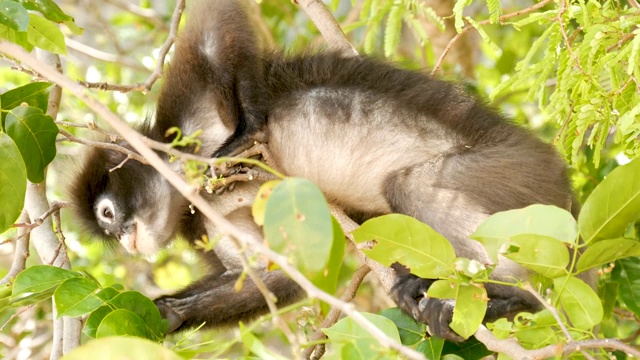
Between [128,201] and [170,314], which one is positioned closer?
[170,314]

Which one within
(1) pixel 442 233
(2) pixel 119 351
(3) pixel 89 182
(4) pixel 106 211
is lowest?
(4) pixel 106 211

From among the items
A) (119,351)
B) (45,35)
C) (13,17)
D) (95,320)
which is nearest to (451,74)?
(45,35)

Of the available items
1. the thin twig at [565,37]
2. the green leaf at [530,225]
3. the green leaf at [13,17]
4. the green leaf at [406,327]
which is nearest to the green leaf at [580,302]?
the green leaf at [530,225]

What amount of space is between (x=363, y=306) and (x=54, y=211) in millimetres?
3739

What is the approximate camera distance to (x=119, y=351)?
64.9 inches

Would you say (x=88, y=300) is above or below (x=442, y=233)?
above

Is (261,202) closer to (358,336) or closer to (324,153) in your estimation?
(358,336)

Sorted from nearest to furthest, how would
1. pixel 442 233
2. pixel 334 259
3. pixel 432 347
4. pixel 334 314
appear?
pixel 334 259
pixel 432 347
pixel 442 233
pixel 334 314

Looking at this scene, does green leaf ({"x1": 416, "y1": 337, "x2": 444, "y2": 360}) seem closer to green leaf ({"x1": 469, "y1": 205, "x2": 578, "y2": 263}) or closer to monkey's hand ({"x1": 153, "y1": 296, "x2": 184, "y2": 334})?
green leaf ({"x1": 469, "y1": 205, "x2": 578, "y2": 263})

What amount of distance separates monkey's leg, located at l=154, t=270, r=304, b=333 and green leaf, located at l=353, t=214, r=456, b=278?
170cm

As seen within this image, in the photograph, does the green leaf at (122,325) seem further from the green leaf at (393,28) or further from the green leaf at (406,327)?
the green leaf at (393,28)

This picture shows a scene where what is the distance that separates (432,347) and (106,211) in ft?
6.80

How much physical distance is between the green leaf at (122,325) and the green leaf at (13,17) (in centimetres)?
104

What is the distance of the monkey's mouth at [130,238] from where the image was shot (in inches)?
158
